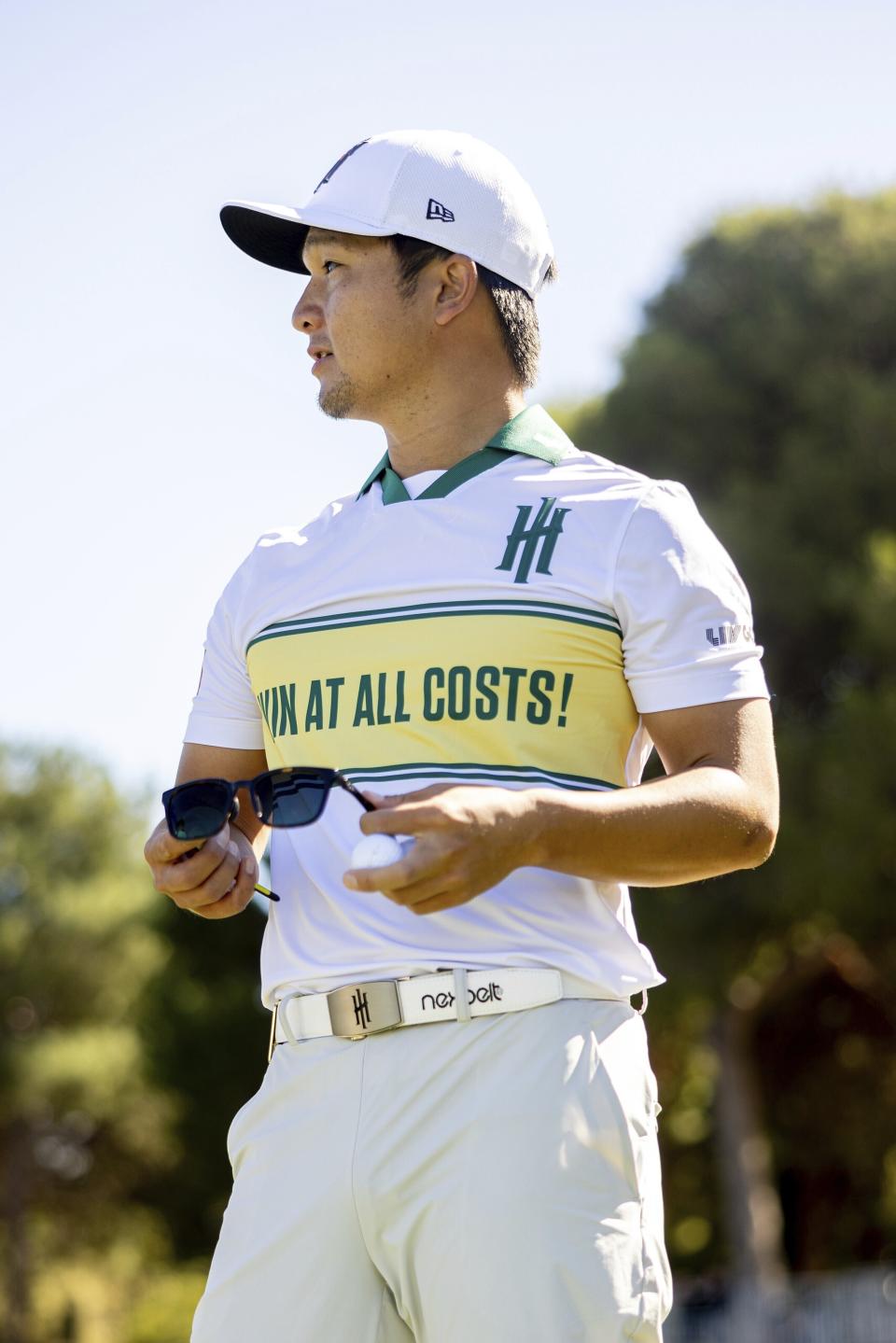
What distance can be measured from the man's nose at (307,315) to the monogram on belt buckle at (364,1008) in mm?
1330

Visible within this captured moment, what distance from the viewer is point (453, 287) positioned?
10.8ft

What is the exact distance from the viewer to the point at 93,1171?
36.6m

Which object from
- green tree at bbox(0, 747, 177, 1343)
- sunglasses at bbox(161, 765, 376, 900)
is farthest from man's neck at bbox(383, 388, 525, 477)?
green tree at bbox(0, 747, 177, 1343)

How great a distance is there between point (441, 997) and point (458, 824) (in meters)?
0.47

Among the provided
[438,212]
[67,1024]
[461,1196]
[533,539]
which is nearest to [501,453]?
[533,539]

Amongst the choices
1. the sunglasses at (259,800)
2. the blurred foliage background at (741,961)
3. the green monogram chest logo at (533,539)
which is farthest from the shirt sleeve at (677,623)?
the blurred foliage background at (741,961)

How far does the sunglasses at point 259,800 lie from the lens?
262 centimetres

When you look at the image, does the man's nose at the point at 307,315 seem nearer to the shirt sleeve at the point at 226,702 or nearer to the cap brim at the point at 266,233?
the cap brim at the point at 266,233

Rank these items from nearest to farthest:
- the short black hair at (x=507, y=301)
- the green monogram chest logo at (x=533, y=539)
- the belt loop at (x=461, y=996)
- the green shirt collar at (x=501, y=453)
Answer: the belt loop at (x=461, y=996), the green monogram chest logo at (x=533, y=539), the green shirt collar at (x=501, y=453), the short black hair at (x=507, y=301)

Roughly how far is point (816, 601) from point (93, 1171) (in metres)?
22.7

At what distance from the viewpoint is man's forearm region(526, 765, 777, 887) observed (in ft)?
8.30

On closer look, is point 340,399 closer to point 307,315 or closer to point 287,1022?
point 307,315

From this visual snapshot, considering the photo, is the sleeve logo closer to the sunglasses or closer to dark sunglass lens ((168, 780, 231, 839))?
the sunglasses

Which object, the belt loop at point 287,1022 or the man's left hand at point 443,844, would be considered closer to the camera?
the man's left hand at point 443,844
